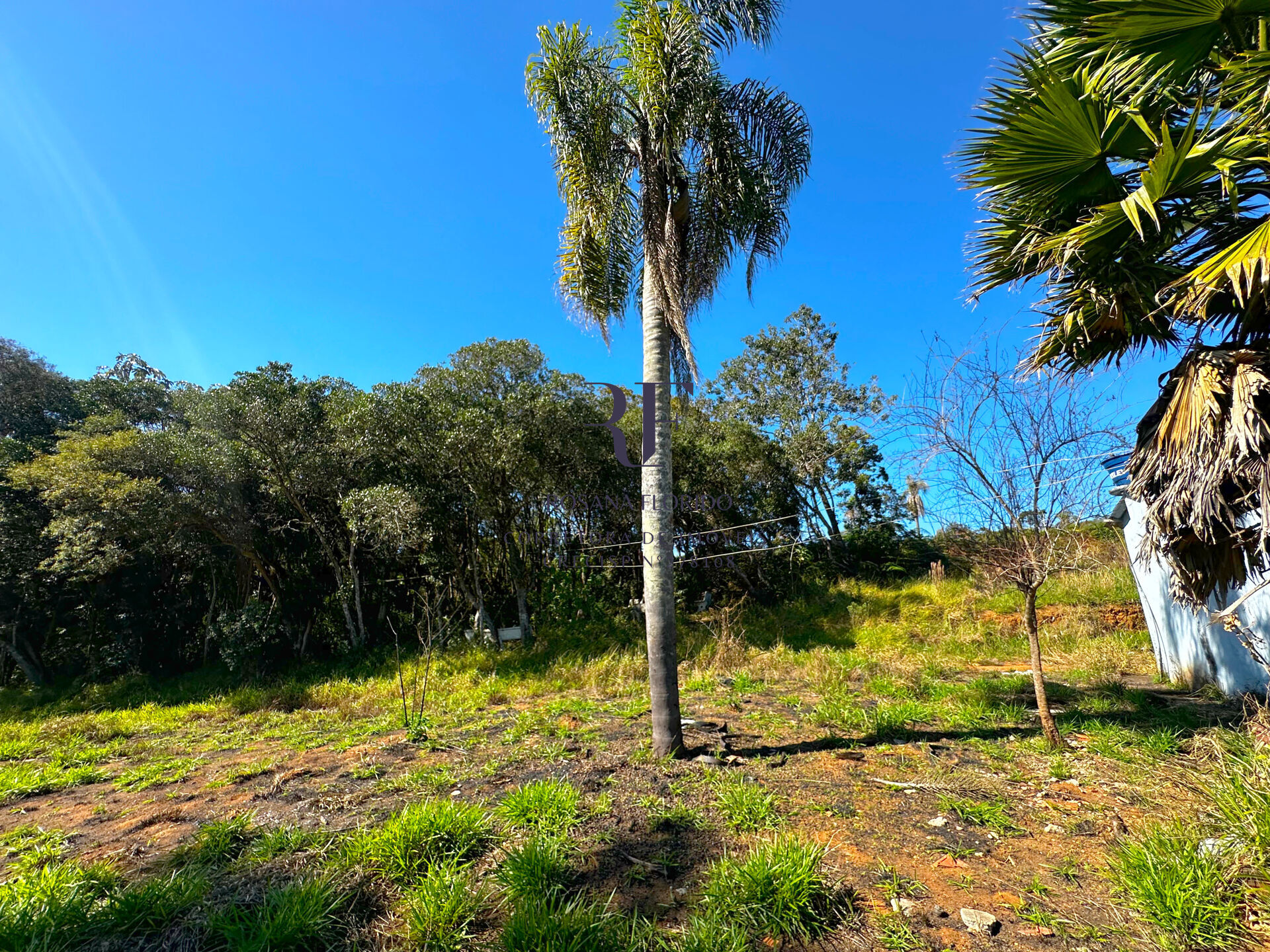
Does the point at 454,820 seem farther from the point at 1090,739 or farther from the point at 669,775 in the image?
the point at 1090,739

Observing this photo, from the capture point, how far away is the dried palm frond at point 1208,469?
2.71 m

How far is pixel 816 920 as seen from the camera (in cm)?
224

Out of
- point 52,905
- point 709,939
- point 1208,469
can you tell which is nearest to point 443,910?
point 709,939

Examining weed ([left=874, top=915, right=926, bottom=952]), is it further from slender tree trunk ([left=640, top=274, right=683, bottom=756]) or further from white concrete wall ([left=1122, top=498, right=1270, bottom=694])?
white concrete wall ([left=1122, top=498, right=1270, bottom=694])

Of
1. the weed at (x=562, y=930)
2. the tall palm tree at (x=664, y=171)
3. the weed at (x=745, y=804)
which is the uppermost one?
the tall palm tree at (x=664, y=171)

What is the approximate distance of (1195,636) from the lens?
5809mm

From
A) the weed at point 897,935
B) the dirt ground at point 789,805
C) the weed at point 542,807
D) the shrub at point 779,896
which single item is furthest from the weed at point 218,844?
the weed at point 897,935

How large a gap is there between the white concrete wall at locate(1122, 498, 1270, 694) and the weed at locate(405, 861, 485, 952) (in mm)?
5526

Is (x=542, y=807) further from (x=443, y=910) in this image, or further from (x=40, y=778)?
(x=40, y=778)

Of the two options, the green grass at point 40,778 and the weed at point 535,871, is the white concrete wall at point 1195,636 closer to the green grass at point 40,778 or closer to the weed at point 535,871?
the weed at point 535,871

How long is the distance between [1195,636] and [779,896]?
263 inches

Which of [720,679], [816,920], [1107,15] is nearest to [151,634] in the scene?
[720,679]

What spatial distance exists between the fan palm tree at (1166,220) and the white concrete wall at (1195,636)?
157cm

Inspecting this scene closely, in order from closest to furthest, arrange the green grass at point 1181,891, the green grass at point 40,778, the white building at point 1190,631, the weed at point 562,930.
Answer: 1. the green grass at point 1181,891
2. the weed at point 562,930
3. the green grass at point 40,778
4. the white building at point 1190,631
